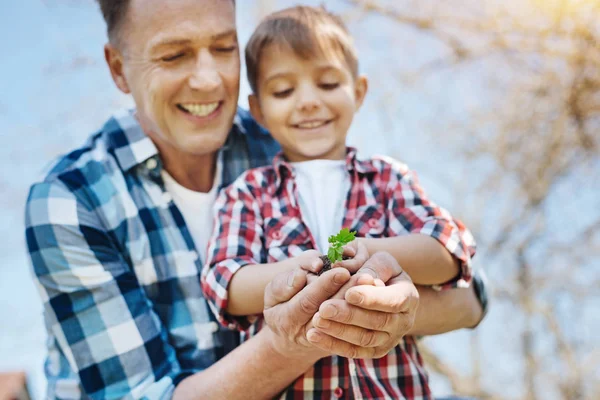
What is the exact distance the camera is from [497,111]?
5047mm

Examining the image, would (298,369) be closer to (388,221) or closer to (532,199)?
(388,221)

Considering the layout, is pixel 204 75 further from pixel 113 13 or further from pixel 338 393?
pixel 338 393

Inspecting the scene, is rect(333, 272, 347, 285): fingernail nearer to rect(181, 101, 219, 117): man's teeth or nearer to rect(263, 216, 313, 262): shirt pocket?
rect(263, 216, 313, 262): shirt pocket

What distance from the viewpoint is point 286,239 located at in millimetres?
1834

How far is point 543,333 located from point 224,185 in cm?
374

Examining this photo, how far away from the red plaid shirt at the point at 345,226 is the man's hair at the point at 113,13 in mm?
767

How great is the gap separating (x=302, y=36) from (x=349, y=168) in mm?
454

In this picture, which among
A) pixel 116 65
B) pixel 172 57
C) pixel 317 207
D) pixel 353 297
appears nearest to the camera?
pixel 353 297

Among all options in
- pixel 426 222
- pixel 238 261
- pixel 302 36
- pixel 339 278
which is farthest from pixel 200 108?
pixel 339 278

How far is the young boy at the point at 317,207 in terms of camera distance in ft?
5.65

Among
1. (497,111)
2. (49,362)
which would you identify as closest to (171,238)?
(49,362)

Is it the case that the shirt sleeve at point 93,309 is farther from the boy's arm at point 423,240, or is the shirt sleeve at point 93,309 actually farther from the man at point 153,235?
the boy's arm at point 423,240

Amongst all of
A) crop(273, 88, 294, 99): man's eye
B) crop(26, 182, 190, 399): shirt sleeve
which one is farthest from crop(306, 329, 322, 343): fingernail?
crop(273, 88, 294, 99): man's eye

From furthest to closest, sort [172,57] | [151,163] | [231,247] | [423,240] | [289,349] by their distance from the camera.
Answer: [151,163] < [172,57] < [231,247] < [423,240] < [289,349]
